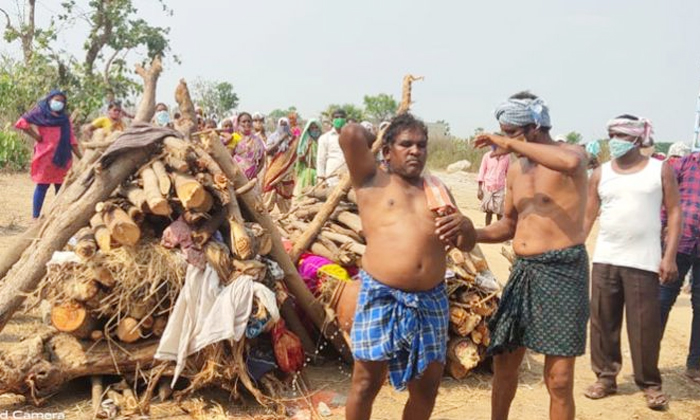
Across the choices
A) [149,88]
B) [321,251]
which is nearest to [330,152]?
[149,88]

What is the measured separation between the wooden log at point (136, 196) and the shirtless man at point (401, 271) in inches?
64.5

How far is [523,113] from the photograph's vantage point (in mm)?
3750

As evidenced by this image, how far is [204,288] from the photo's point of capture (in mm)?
4328

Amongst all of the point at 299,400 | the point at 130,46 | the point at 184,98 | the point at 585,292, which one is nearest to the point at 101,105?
the point at 130,46

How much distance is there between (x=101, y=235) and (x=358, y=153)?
79.3 inches

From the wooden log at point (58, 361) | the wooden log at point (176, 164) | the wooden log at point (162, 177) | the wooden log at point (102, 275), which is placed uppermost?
the wooden log at point (176, 164)

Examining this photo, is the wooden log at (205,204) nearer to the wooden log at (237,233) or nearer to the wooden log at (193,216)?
the wooden log at (193,216)

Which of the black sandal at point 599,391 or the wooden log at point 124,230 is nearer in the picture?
the wooden log at point 124,230

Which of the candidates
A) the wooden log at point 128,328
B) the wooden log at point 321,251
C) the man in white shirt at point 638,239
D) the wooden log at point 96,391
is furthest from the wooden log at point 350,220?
the wooden log at point 96,391

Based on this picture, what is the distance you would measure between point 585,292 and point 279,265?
2180 mm

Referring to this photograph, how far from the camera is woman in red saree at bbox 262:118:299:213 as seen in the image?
9.87m

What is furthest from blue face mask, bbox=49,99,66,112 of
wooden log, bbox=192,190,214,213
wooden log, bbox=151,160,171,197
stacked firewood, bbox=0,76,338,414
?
wooden log, bbox=192,190,214,213

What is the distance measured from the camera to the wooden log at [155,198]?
4.28 m

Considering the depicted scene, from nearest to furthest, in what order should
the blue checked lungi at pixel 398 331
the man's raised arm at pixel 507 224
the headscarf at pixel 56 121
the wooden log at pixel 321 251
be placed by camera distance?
the blue checked lungi at pixel 398 331
the man's raised arm at pixel 507 224
the wooden log at pixel 321 251
the headscarf at pixel 56 121
